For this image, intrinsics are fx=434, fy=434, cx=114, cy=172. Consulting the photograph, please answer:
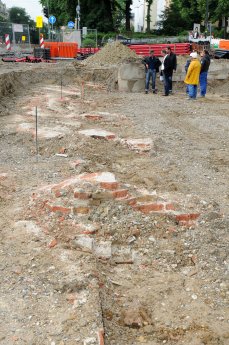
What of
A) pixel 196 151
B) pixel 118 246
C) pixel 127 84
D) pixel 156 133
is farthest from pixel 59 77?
pixel 118 246

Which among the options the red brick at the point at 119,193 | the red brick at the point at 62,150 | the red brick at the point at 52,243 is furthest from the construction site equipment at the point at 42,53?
the red brick at the point at 52,243

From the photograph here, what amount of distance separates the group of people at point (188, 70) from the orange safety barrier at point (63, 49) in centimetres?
1104

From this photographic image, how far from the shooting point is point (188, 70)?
46.1 ft

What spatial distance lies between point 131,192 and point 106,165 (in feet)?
5.93

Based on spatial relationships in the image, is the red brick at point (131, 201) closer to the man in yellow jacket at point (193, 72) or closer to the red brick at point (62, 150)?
the red brick at point (62, 150)

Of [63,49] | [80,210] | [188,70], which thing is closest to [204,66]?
[188,70]

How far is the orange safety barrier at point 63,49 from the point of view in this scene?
26.3 m

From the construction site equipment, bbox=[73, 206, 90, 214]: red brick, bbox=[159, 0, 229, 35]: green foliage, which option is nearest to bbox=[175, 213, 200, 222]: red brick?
bbox=[73, 206, 90, 214]: red brick

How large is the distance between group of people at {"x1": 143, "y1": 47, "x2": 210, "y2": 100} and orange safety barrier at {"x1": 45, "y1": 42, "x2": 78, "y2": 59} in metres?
11.0

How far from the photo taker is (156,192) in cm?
578

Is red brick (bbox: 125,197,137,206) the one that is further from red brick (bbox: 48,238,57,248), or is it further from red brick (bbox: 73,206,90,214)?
red brick (bbox: 48,238,57,248)

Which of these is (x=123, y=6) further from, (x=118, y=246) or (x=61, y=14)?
(x=118, y=246)

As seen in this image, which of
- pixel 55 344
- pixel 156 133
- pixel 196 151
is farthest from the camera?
pixel 156 133

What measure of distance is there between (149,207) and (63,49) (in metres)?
22.8
